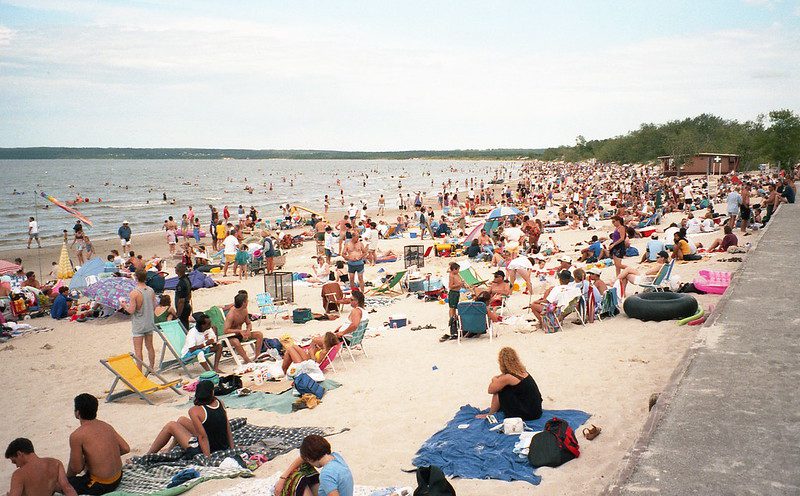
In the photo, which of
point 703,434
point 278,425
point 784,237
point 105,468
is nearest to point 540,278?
point 784,237

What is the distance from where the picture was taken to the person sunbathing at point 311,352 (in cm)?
827

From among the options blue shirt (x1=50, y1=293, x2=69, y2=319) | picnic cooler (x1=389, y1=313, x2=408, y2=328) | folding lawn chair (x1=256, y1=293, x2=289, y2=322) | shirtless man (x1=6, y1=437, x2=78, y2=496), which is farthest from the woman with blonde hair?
blue shirt (x1=50, y1=293, x2=69, y2=319)

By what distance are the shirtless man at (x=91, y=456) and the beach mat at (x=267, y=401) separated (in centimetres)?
217

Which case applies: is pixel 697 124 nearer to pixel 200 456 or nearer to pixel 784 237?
pixel 784 237

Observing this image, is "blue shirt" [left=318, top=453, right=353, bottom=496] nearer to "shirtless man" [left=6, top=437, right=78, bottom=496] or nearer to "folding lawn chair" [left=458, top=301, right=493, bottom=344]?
"shirtless man" [left=6, top=437, right=78, bottom=496]

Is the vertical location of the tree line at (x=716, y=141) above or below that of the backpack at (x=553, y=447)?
above

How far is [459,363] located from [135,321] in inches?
176

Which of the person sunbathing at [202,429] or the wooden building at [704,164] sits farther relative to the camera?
the wooden building at [704,164]

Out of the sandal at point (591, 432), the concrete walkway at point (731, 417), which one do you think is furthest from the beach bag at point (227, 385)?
the concrete walkway at point (731, 417)

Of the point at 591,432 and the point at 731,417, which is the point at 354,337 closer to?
the point at 591,432

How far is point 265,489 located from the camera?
4.89m

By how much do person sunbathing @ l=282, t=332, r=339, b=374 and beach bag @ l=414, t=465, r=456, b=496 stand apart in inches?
170

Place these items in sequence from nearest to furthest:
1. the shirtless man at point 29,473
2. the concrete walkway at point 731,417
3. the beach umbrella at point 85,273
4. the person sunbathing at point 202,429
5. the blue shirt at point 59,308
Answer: the concrete walkway at point 731,417 < the shirtless man at point 29,473 < the person sunbathing at point 202,429 < the blue shirt at point 59,308 < the beach umbrella at point 85,273

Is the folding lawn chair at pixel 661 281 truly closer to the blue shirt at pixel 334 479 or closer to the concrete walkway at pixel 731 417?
the concrete walkway at pixel 731 417
